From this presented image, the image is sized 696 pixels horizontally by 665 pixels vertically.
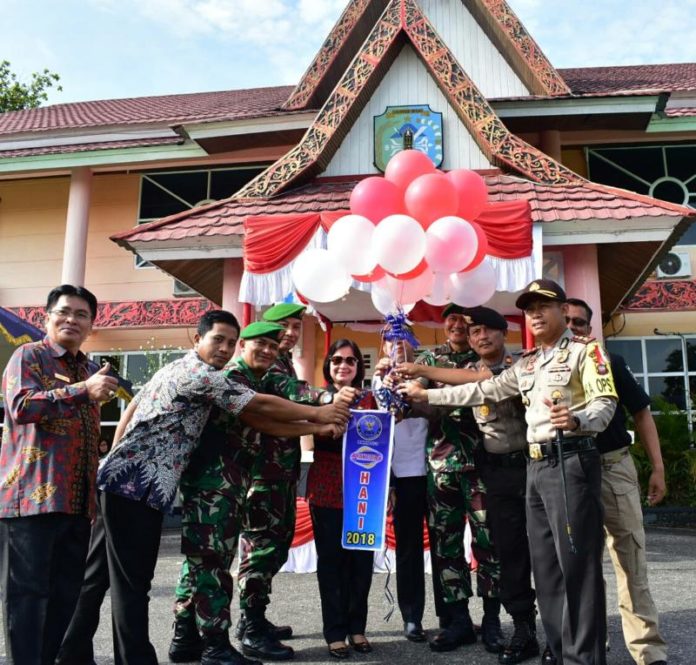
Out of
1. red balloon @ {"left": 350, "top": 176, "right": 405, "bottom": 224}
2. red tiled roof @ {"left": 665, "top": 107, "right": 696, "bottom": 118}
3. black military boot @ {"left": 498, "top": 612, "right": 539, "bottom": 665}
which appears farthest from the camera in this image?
red tiled roof @ {"left": 665, "top": 107, "right": 696, "bottom": 118}

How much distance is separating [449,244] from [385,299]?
28.5 inches

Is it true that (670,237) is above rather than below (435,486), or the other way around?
above

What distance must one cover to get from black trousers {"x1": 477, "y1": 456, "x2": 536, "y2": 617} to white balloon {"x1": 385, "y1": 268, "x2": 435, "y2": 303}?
1.14 metres

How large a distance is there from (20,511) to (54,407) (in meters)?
0.43

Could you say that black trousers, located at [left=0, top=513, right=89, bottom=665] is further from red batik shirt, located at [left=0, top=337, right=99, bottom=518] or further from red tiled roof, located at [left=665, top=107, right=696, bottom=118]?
red tiled roof, located at [left=665, top=107, right=696, bottom=118]

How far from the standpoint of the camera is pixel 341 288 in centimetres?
394

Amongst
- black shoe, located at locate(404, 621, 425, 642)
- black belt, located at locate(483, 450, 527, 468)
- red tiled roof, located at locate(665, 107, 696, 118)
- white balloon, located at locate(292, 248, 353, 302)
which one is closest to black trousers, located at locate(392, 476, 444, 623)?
black shoe, located at locate(404, 621, 425, 642)

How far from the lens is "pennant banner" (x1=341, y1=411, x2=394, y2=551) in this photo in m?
3.10

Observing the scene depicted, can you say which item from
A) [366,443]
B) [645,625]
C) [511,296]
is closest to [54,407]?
[366,443]

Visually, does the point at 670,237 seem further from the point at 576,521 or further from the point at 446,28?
the point at 446,28

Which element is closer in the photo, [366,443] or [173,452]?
[173,452]

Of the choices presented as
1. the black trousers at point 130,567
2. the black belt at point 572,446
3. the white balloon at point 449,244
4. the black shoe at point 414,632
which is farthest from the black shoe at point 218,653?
the white balloon at point 449,244

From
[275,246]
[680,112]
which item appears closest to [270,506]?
[275,246]

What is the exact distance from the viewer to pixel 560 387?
2.70 m
